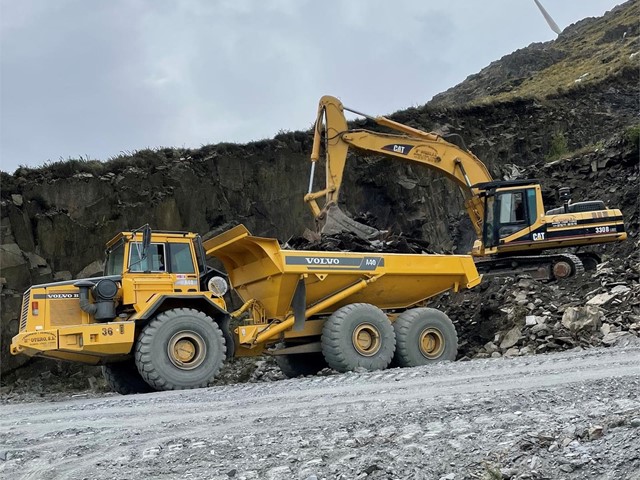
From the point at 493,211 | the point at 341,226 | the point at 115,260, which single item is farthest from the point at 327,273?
the point at 493,211

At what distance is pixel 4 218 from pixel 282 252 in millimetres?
9128

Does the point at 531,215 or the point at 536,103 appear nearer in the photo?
the point at 531,215

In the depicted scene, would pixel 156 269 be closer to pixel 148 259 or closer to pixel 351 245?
pixel 148 259

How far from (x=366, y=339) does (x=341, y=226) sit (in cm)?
480

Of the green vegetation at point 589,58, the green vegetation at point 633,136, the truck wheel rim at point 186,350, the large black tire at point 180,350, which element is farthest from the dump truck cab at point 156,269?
the green vegetation at point 589,58

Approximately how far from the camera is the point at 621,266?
1331cm

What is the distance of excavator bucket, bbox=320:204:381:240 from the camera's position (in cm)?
1425

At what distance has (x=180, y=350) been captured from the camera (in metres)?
8.87

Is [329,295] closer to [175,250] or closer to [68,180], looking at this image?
[175,250]

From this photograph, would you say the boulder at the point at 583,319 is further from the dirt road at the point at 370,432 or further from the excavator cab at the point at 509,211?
the excavator cab at the point at 509,211

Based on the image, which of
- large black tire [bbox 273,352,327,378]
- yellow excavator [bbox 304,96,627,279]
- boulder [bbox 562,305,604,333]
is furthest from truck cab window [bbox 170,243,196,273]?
boulder [bbox 562,305,604,333]

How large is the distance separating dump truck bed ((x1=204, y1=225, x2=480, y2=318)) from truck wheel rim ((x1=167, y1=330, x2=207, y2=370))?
1.42 metres

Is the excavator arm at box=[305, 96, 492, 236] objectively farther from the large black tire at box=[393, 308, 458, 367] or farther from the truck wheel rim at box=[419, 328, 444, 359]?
the truck wheel rim at box=[419, 328, 444, 359]

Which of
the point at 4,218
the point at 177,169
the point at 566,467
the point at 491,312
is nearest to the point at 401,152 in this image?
the point at 491,312
